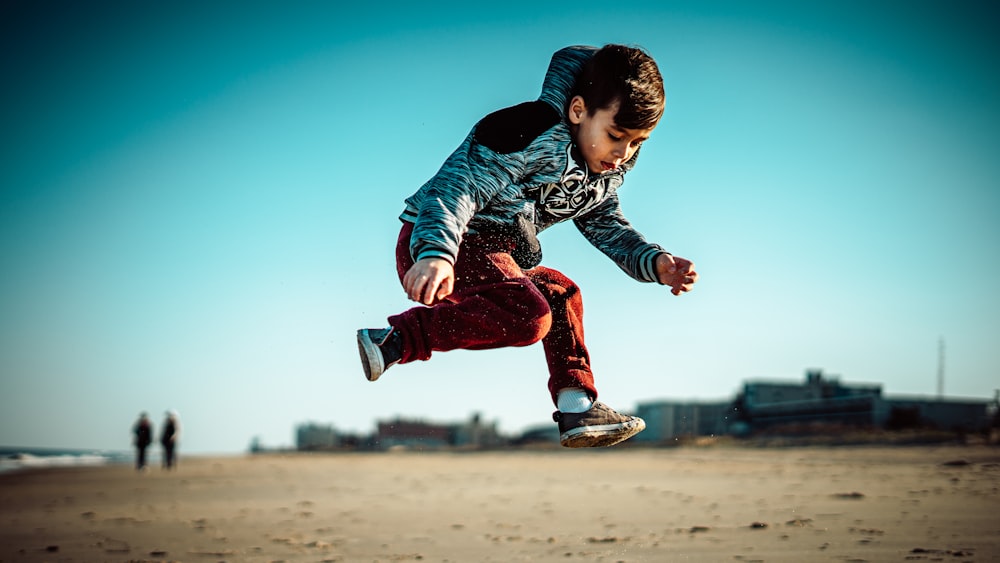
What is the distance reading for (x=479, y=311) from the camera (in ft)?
7.92

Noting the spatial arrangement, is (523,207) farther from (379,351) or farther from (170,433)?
(170,433)

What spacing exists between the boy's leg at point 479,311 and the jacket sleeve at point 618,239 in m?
0.54

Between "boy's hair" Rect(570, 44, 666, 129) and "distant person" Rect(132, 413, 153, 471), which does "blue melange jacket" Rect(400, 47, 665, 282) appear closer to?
"boy's hair" Rect(570, 44, 666, 129)

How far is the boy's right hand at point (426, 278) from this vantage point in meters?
2.07

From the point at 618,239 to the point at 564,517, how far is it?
6.12 metres

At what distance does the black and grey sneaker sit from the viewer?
2.47 meters

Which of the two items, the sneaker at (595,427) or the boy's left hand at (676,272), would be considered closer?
the sneaker at (595,427)

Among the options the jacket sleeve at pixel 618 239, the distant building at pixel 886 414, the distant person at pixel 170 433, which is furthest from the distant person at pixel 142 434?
the jacket sleeve at pixel 618 239

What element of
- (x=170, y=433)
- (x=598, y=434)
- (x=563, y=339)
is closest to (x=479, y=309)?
(x=563, y=339)

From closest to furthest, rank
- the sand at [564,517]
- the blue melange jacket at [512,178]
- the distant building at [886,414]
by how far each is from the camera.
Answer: the blue melange jacket at [512,178] < the sand at [564,517] < the distant building at [886,414]

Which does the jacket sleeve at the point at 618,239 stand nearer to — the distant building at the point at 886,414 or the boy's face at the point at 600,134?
the boy's face at the point at 600,134

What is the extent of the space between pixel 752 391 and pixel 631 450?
2261 centimetres

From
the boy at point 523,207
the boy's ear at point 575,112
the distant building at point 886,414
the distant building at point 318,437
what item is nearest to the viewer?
the boy at point 523,207

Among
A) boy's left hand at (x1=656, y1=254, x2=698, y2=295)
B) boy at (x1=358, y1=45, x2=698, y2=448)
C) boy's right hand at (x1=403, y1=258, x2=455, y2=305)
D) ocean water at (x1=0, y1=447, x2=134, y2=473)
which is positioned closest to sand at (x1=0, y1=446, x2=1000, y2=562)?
boy's left hand at (x1=656, y1=254, x2=698, y2=295)
